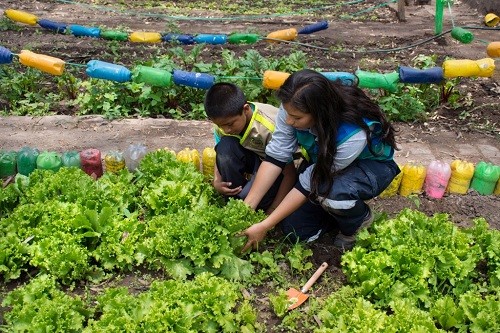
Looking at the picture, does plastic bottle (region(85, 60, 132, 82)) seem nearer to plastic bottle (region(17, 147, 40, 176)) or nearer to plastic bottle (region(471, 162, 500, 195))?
plastic bottle (region(17, 147, 40, 176))

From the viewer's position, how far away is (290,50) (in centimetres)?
840

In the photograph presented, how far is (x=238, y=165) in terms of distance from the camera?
4262 mm

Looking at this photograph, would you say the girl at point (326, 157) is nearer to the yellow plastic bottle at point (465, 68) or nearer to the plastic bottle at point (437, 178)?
the plastic bottle at point (437, 178)

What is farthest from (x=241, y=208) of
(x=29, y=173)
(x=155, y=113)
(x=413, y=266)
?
(x=155, y=113)

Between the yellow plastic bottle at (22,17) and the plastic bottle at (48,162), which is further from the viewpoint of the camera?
the yellow plastic bottle at (22,17)

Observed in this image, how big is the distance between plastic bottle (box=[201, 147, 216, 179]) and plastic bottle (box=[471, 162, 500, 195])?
2.16 metres

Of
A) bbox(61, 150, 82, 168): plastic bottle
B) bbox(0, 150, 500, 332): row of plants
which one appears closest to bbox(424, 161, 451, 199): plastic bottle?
bbox(0, 150, 500, 332): row of plants

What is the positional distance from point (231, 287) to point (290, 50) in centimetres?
552

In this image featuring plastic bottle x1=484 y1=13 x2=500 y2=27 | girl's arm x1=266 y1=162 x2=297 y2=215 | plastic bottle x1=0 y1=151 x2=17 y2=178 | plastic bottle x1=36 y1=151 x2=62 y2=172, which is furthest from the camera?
plastic bottle x1=484 y1=13 x2=500 y2=27

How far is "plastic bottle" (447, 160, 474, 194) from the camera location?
15.3 feet

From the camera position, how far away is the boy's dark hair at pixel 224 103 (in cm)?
388

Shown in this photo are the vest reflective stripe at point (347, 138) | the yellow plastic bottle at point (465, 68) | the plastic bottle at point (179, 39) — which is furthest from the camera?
the plastic bottle at point (179, 39)

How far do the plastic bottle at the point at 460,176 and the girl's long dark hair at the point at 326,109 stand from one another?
45.7 inches

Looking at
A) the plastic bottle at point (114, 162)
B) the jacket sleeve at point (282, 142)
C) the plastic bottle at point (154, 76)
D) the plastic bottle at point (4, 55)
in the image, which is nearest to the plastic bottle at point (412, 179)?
the jacket sleeve at point (282, 142)
